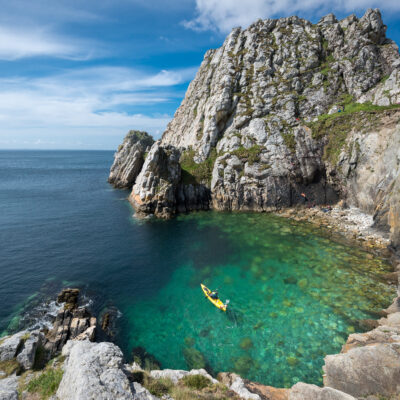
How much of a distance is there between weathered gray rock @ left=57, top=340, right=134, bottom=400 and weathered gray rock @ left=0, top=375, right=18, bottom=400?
2017mm

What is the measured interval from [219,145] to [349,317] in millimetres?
48562

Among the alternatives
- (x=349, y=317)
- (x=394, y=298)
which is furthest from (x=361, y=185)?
(x=349, y=317)

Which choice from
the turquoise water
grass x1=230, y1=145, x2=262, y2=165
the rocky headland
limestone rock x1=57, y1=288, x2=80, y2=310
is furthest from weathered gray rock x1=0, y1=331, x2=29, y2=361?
grass x1=230, y1=145, x2=262, y2=165

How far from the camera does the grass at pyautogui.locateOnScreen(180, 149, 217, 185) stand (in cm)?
5606

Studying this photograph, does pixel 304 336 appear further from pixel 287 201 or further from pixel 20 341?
pixel 287 201

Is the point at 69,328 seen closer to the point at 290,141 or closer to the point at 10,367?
the point at 10,367

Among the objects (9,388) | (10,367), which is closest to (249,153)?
(10,367)

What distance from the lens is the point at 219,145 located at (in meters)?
60.4

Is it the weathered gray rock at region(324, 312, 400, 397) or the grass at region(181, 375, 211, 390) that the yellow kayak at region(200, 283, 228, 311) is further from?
the grass at region(181, 375, 211, 390)

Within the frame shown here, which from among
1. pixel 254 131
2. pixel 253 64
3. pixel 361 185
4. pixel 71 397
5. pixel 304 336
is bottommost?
pixel 304 336

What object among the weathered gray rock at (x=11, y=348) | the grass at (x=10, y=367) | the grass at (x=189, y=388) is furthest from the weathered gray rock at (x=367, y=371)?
the weathered gray rock at (x=11, y=348)

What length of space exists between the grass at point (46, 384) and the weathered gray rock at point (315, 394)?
11.9 m

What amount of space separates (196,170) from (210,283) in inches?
1421

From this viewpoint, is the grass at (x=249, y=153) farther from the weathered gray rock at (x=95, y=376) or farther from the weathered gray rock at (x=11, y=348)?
the weathered gray rock at (x=11, y=348)
